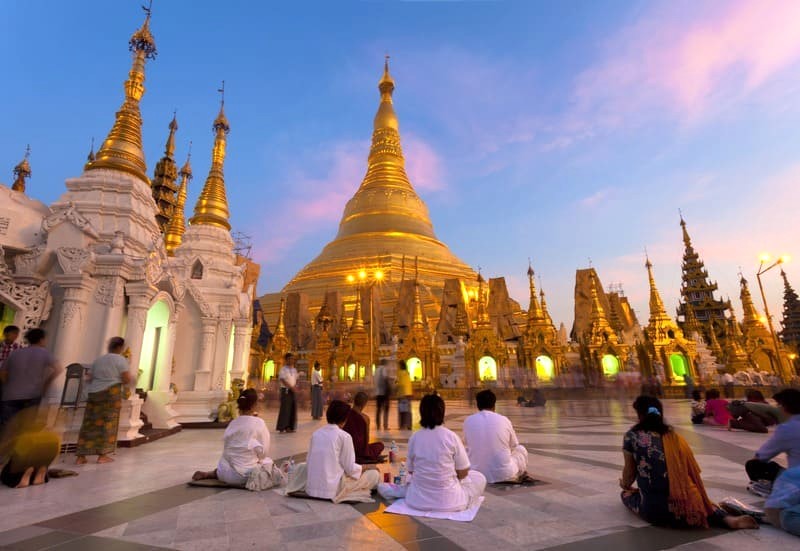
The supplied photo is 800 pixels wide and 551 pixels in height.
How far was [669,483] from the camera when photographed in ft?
10.5

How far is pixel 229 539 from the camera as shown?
123 inches

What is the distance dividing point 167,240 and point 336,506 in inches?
669

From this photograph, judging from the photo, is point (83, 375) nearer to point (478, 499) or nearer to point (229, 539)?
point (229, 539)

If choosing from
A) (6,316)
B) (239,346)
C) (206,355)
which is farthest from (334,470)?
(239,346)

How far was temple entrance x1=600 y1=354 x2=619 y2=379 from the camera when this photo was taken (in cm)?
2645

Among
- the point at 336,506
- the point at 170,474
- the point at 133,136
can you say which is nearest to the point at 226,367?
the point at 133,136

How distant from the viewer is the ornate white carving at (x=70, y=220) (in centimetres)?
844

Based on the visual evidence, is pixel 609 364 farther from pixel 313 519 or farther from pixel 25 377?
pixel 25 377

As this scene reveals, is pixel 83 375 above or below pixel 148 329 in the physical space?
below

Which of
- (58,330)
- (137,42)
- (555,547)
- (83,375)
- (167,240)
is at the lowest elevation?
(555,547)

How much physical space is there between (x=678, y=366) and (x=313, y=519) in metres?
30.0

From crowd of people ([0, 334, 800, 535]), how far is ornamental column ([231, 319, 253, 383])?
7.71m

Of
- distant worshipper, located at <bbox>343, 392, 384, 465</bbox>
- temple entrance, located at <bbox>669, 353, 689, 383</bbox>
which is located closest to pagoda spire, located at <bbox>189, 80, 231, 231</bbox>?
distant worshipper, located at <bbox>343, 392, 384, 465</bbox>

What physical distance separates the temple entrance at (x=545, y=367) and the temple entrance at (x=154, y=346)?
20774 millimetres
